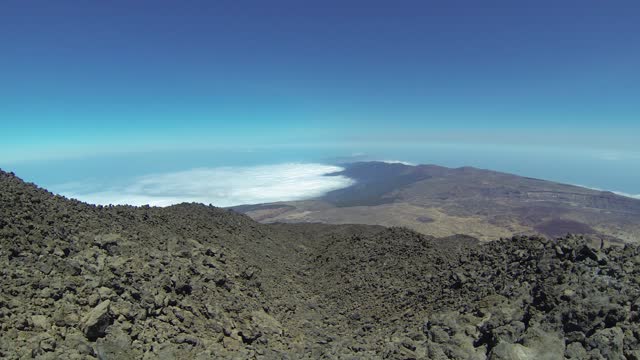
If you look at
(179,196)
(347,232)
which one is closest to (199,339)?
(347,232)

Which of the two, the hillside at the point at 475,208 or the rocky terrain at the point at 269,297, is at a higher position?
the rocky terrain at the point at 269,297

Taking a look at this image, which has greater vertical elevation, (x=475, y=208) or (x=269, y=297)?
(x=269, y=297)

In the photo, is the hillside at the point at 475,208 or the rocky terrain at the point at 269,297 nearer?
the rocky terrain at the point at 269,297

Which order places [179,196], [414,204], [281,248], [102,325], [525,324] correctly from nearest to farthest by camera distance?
[102,325], [525,324], [281,248], [414,204], [179,196]

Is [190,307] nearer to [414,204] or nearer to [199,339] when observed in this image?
[199,339]
